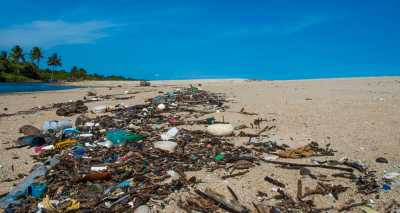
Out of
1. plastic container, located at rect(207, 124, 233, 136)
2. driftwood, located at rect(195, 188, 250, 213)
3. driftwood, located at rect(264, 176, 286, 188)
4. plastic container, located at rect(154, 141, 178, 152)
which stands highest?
plastic container, located at rect(207, 124, 233, 136)

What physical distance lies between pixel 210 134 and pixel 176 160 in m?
1.70

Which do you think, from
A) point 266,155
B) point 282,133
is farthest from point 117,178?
point 282,133

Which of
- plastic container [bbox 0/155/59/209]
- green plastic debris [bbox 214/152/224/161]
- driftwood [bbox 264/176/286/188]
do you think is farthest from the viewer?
green plastic debris [bbox 214/152/224/161]

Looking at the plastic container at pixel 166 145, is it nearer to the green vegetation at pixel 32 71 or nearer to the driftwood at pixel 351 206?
the driftwood at pixel 351 206

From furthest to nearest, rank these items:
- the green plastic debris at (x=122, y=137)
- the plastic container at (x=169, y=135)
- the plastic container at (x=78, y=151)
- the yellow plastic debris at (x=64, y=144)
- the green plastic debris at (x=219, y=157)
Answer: the plastic container at (x=169, y=135) < the green plastic debris at (x=122, y=137) < the yellow plastic debris at (x=64, y=144) < the plastic container at (x=78, y=151) < the green plastic debris at (x=219, y=157)

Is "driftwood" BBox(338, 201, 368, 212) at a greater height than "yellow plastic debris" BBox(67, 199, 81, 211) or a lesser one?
greater

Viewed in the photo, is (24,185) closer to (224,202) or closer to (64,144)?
(64,144)

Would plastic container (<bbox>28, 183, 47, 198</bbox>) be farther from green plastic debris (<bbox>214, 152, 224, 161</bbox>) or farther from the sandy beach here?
green plastic debris (<bbox>214, 152, 224, 161</bbox>)

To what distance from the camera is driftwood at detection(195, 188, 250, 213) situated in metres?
3.67

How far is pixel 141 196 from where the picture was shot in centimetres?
390

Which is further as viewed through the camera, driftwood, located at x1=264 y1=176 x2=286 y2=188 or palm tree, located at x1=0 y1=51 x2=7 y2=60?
palm tree, located at x1=0 y1=51 x2=7 y2=60

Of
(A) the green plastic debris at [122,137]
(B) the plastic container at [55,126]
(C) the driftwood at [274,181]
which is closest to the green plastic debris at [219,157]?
(C) the driftwood at [274,181]

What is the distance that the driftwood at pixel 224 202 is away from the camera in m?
3.67

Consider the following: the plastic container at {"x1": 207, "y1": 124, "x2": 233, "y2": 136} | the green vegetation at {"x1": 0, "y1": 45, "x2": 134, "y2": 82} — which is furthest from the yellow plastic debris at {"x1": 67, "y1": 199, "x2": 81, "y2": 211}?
the green vegetation at {"x1": 0, "y1": 45, "x2": 134, "y2": 82}
